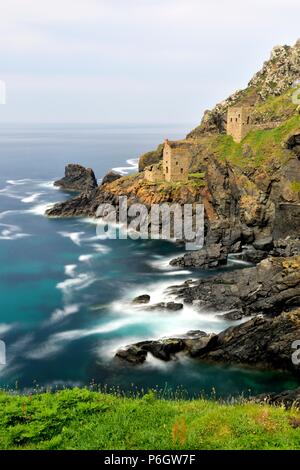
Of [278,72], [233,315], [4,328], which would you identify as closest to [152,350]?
[233,315]

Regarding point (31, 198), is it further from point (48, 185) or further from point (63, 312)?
point (63, 312)

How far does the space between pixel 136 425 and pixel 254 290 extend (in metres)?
28.6

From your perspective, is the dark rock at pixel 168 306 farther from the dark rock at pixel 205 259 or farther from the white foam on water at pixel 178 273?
the dark rock at pixel 205 259

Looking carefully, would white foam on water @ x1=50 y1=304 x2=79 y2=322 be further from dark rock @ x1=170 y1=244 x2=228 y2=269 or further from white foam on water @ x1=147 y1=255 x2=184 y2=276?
dark rock @ x1=170 y1=244 x2=228 y2=269

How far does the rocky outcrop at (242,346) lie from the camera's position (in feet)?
107

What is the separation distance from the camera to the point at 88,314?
141ft

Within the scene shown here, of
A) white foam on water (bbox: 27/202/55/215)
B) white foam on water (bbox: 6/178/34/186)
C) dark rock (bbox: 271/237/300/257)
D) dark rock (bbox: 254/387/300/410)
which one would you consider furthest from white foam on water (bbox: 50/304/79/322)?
white foam on water (bbox: 6/178/34/186)

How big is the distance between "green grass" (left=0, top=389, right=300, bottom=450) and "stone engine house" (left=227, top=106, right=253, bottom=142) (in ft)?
234

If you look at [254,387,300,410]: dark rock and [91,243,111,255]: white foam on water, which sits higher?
[254,387,300,410]: dark rock

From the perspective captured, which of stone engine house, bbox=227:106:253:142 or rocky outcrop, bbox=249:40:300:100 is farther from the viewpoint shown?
rocky outcrop, bbox=249:40:300:100

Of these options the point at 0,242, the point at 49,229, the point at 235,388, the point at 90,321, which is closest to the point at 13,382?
the point at 90,321

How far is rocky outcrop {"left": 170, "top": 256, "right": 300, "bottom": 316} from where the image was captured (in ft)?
126

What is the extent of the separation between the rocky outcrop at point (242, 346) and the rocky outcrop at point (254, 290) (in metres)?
3.42

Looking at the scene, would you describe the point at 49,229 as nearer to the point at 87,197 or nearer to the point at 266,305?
the point at 87,197
